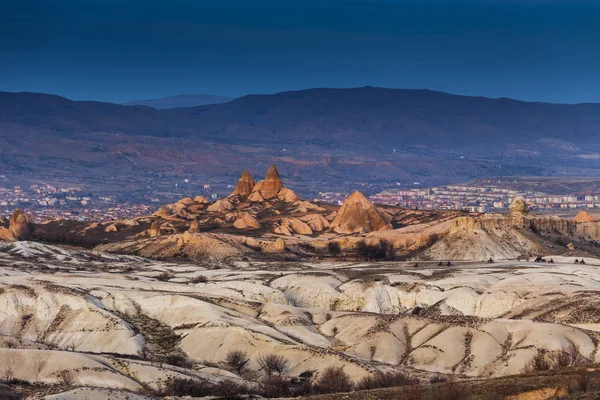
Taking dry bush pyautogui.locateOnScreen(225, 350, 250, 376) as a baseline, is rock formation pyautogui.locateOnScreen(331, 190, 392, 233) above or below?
above

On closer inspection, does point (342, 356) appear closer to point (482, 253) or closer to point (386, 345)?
point (386, 345)

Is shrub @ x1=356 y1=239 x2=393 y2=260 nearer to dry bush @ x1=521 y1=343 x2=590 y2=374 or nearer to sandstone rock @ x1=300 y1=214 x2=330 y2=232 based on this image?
sandstone rock @ x1=300 y1=214 x2=330 y2=232

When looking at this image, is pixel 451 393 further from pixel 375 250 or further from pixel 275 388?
pixel 375 250

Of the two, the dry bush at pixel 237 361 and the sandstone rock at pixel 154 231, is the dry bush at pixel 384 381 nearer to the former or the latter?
the dry bush at pixel 237 361

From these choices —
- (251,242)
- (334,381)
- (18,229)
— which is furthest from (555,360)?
(18,229)

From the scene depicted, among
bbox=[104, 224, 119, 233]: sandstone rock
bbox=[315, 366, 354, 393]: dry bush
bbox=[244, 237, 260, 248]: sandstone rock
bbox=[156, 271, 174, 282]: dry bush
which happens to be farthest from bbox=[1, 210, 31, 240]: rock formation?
bbox=[315, 366, 354, 393]: dry bush

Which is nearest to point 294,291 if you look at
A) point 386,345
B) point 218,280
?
point 218,280

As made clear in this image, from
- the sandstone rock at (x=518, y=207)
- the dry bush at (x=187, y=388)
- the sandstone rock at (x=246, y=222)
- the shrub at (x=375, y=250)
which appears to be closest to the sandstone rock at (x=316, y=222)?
the sandstone rock at (x=246, y=222)
